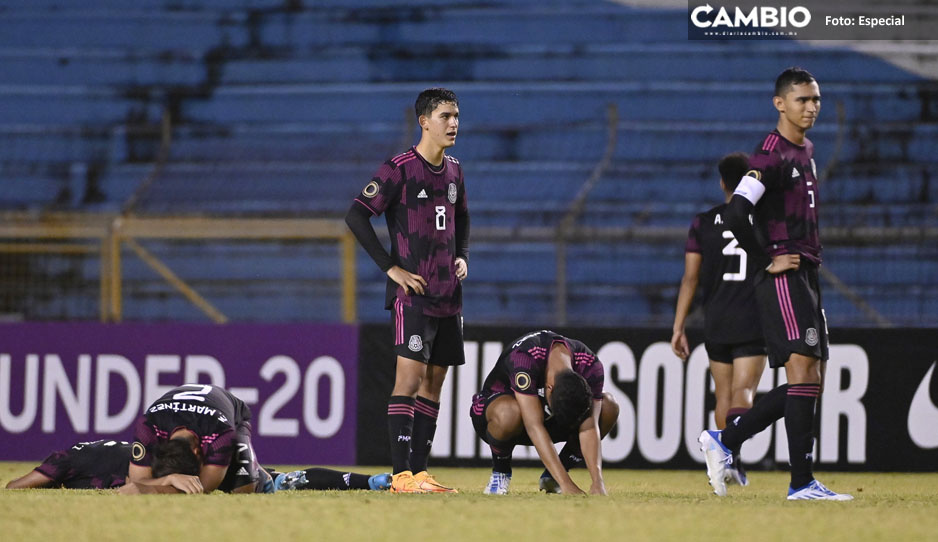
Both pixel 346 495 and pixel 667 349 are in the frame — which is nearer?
pixel 346 495

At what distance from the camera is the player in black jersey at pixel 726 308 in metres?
7.43

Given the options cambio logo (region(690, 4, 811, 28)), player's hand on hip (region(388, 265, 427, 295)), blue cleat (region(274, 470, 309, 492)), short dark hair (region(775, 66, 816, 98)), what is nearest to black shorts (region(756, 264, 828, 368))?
short dark hair (region(775, 66, 816, 98))

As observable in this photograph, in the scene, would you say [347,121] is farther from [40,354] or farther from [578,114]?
[40,354]

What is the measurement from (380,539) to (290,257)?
6818mm

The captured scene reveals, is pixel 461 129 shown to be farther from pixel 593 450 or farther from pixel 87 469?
pixel 593 450

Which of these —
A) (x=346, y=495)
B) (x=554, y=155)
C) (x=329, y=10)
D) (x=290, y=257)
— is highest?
(x=329, y=10)

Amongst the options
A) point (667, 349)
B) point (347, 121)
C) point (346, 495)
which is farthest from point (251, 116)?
point (346, 495)

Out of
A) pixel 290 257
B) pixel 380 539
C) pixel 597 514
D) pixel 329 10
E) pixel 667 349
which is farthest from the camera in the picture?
pixel 329 10

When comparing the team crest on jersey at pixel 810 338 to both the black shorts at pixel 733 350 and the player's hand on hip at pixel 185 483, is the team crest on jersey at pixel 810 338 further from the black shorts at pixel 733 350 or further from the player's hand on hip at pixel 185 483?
the player's hand on hip at pixel 185 483

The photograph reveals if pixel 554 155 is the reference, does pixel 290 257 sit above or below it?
below

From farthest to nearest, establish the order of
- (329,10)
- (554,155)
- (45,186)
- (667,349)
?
(329,10), (45,186), (554,155), (667,349)

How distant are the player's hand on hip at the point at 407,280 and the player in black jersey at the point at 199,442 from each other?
98 cm

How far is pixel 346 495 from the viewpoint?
591 centimetres

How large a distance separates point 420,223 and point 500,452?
4.00 ft
